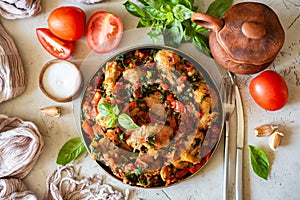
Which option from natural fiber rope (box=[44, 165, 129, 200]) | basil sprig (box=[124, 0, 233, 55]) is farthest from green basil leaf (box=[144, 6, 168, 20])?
natural fiber rope (box=[44, 165, 129, 200])

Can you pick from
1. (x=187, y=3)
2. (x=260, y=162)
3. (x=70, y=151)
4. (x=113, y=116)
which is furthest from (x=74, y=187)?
(x=187, y=3)

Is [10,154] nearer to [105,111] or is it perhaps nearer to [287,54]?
[105,111]

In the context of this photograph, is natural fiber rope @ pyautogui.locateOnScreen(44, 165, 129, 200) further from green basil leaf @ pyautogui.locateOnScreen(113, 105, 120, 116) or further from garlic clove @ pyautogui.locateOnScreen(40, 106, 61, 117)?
green basil leaf @ pyautogui.locateOnScreen(113, 105, 120, 116)

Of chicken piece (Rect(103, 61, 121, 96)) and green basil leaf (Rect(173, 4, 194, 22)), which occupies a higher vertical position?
green basil leaf (Rect(173, 4, 194, 22))

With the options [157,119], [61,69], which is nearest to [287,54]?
[157,119]

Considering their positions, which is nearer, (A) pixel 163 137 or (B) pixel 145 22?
(A) pixel 163 137

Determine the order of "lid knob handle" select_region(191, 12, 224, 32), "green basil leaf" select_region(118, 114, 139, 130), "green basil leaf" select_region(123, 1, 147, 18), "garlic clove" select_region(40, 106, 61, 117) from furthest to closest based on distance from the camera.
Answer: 1. "garlic clove" select_region(40, 106, 61, 117)
2. "green basil leaf" select_region(123, 1, 147, 18)
3. "green basil leaf" select_region(118, 114, 139, 130)
4. "lid knob handle" select_region(191, 12, 224, 32)

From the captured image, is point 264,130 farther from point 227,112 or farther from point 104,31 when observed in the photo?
point 104,31

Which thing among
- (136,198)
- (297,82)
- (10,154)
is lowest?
(136,198)
